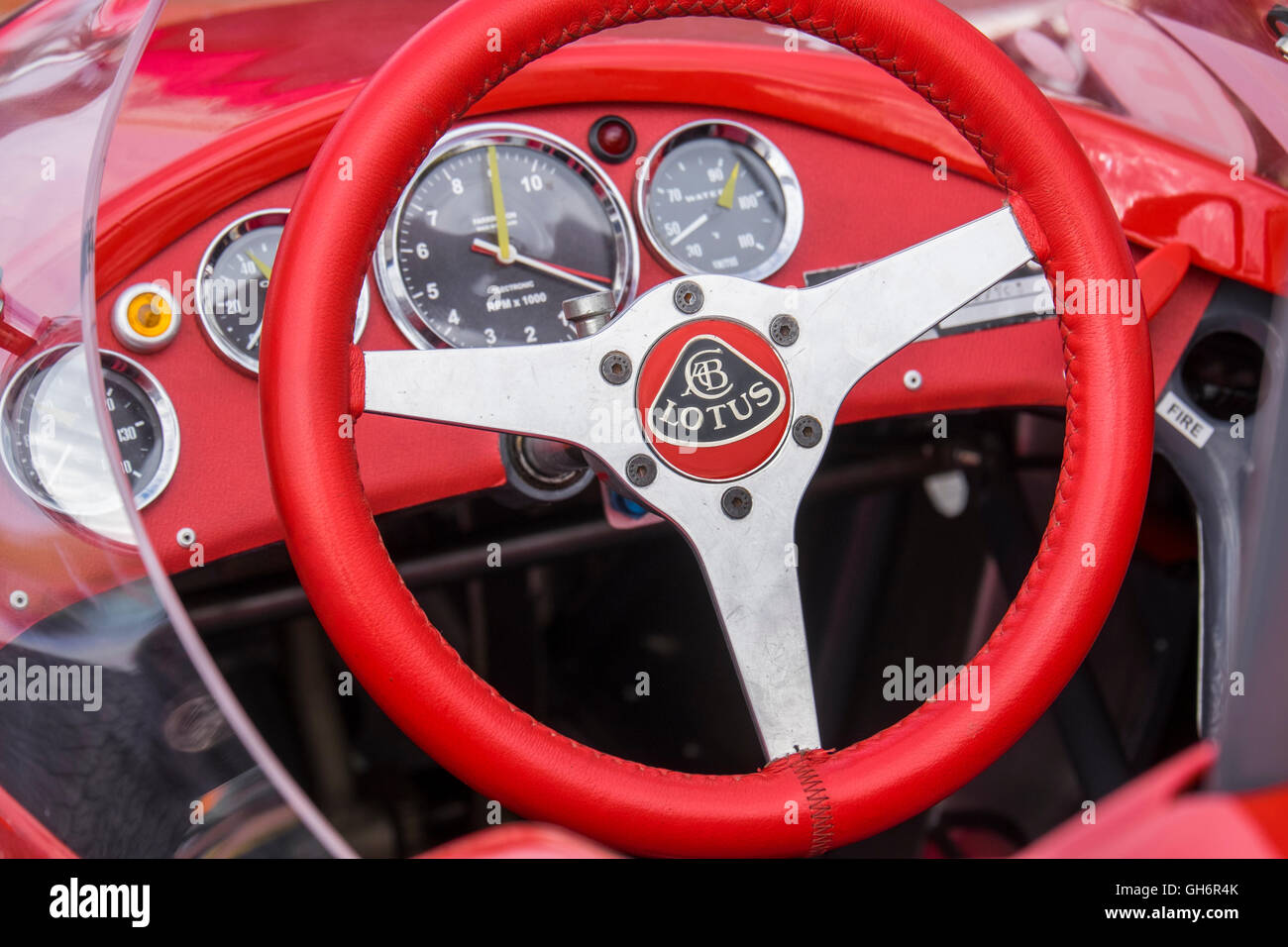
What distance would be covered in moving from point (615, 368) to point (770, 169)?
513mm

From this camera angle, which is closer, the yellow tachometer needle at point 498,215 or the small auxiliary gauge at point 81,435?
the small auxiliary gauge at point 81,435

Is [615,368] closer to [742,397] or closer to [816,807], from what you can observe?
[742,397]

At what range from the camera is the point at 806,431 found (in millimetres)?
890

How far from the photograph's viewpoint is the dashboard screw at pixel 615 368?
85 cm

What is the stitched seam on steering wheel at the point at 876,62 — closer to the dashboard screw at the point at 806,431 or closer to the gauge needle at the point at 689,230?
the dashboard screw at the point at 806,431

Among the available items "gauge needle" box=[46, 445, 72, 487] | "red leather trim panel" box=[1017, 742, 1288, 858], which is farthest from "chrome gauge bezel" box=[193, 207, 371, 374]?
"red leather trim panel" box=[1017, 742, 1288, 858]

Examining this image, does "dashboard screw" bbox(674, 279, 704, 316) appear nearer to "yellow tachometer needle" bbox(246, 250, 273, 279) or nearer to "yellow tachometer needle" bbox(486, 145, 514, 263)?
"yellow tachometer needle" bbox(486, 145, 514, 263)

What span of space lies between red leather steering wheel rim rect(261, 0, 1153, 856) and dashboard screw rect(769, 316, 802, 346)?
0.19 m

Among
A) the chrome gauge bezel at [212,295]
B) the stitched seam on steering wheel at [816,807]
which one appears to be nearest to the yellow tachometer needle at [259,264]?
the chrome gauge bezel at [212,295]

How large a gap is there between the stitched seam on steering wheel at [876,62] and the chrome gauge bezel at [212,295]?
0.34 metres

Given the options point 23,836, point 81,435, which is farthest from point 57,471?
point 23,836

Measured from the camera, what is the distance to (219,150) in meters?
1.11
